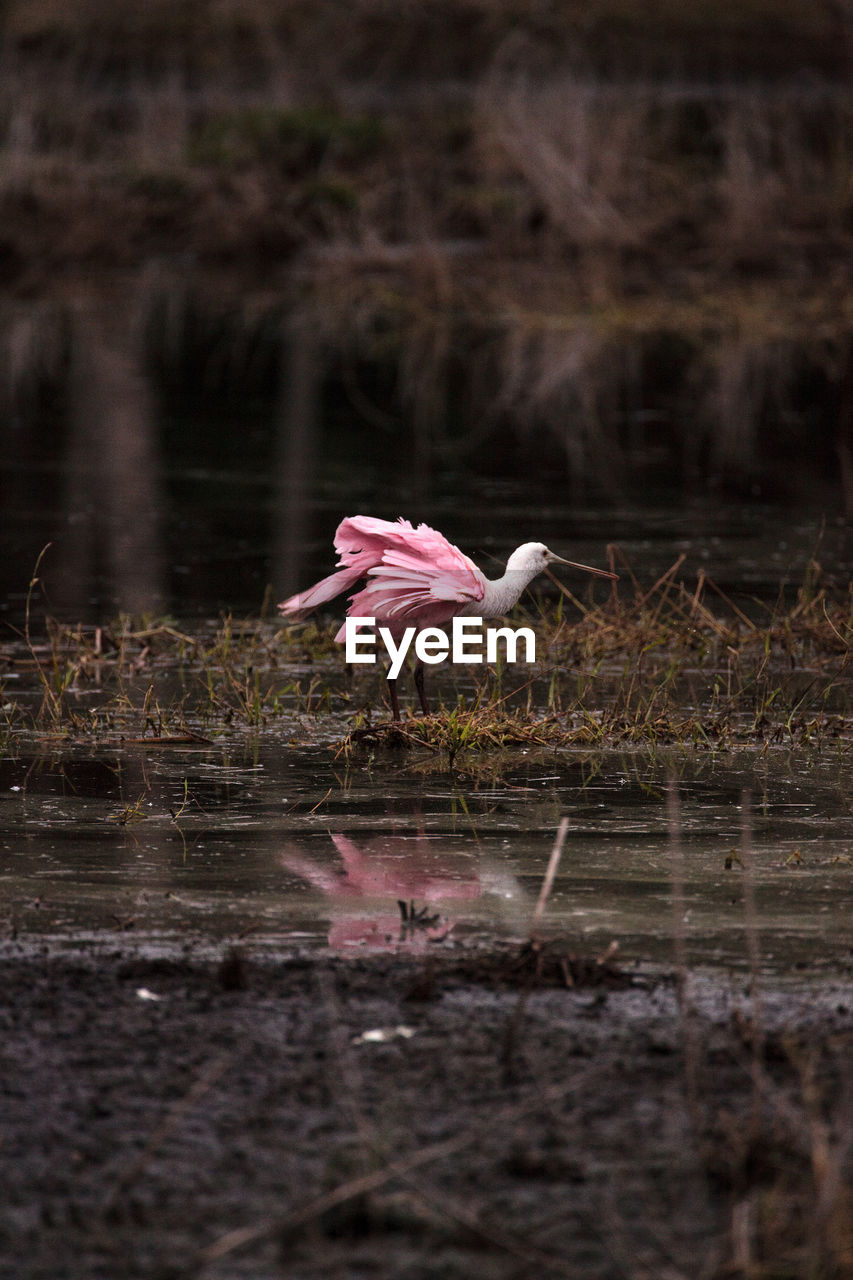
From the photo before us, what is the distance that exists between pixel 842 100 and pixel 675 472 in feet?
55.2

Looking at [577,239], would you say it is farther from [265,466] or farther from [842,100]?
[265,466]

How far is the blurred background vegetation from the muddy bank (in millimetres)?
5958

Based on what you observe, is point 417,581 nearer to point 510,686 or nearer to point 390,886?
point 510,686

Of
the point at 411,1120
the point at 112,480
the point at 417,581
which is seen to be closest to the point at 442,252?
the point at 112,480

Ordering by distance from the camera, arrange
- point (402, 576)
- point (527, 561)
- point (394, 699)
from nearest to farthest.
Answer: point (402, 576) < point (394, 699) < point (527, 561)

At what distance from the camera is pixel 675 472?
49.4 ft

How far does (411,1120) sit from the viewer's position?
4285 mm

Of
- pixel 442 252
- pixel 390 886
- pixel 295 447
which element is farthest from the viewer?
pixel 442 252

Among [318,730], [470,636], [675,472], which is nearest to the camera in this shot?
[318,730]

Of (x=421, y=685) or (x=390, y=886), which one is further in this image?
(x=421, y=685)

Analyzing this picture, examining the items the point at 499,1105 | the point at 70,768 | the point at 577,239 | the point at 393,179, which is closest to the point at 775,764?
the point at 70,768

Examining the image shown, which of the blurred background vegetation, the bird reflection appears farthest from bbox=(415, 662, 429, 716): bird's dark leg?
the blurred background vegetation

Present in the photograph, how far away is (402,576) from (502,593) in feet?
1.34

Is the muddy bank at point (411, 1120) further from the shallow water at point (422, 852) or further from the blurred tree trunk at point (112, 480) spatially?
the blurred tree trunk at point (112, 480)
